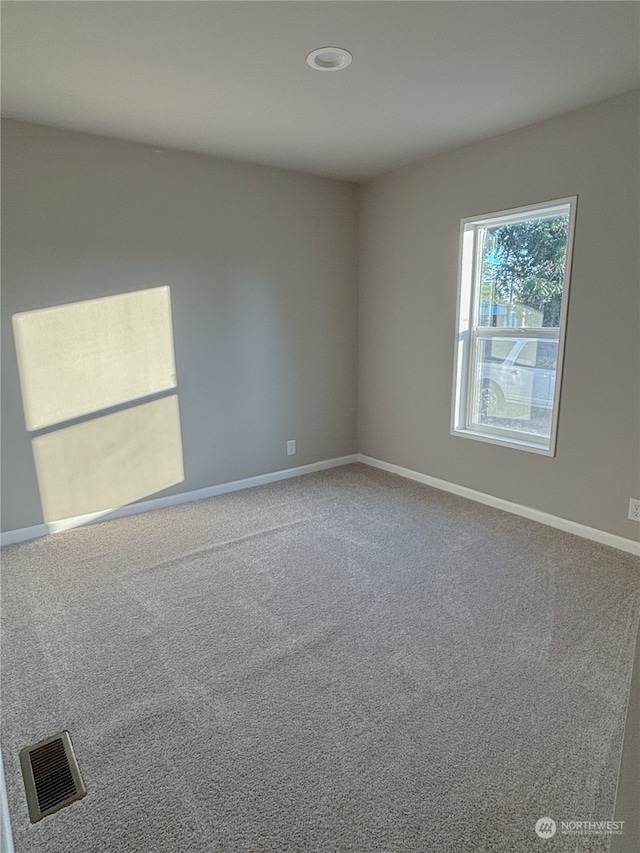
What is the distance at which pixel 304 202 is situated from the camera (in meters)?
4.02

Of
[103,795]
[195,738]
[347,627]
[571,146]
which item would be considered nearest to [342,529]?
[347,627]

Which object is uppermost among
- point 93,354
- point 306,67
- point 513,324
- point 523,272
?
point 306,67

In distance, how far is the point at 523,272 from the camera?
3.31 m

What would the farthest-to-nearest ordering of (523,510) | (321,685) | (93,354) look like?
1. (523,510)
2. (93,354)
3. (321,685)

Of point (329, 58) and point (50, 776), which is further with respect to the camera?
point (329, 58)

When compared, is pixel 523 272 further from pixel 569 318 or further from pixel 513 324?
pixel 569 318

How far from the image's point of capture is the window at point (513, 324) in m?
3.12

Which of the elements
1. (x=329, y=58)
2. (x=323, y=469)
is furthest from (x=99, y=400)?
(x=329, y=58)

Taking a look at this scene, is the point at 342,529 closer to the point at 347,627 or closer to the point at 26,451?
the point at 347,627

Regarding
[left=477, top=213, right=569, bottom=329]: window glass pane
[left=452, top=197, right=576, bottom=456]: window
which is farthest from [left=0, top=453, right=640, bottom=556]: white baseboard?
[left=477, top=213, right=569, bottom=329]: window glass pane

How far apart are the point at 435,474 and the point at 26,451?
296cm

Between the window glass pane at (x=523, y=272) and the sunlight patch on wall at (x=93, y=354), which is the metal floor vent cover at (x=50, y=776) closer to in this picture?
the sunlight patch on wall at (x=93, y=354)

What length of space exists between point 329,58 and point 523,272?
1852 mm

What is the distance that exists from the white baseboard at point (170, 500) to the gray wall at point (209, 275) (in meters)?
0.06
